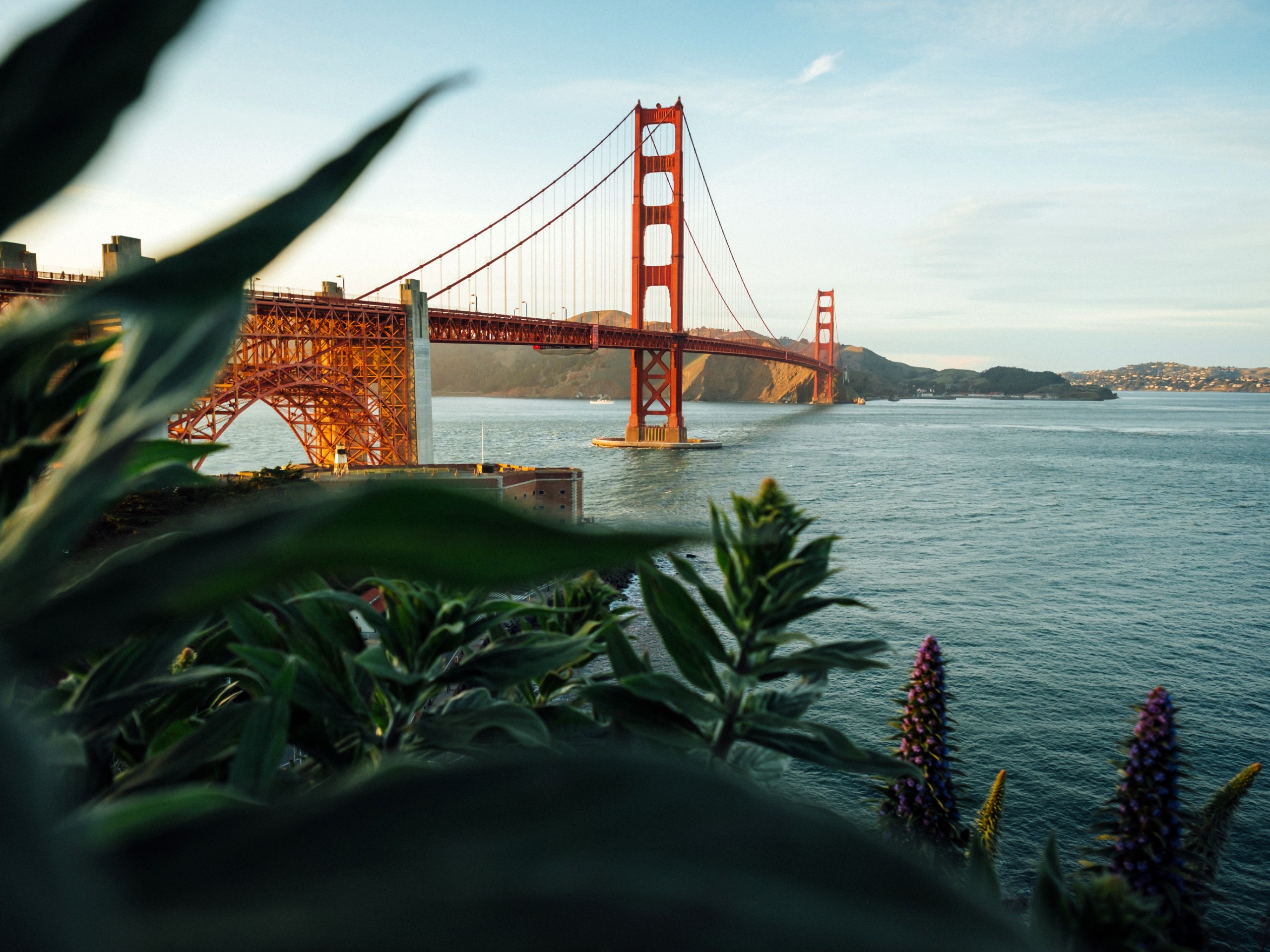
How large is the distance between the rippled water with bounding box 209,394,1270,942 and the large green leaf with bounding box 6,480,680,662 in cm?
18

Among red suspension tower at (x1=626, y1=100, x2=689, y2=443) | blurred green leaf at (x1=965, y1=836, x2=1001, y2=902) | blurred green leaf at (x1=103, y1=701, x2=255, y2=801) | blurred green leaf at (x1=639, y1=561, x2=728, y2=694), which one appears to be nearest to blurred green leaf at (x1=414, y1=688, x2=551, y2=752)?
blurred green leaf at (x1=639, y1=561, x2=728, y2=694)

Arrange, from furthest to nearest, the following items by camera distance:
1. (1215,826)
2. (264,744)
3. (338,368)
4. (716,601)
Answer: (338,368) → (1215,826) → (716,601) → (264,744)

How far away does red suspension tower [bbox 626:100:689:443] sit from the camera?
4947cm

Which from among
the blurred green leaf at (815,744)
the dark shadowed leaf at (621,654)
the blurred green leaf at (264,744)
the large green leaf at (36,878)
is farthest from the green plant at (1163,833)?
the large green leaf at (36,878)

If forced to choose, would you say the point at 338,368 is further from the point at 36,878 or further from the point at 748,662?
the point at 36,878

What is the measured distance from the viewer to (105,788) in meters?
0.69

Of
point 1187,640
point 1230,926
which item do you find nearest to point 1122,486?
point 1187,640

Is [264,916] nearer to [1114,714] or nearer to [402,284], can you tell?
[1114,714]

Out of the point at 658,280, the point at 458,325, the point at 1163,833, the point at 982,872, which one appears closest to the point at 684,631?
the point at 982,872

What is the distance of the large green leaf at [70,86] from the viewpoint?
299 millimetres

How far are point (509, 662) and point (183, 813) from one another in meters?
0.58

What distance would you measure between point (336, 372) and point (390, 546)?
1213 inches

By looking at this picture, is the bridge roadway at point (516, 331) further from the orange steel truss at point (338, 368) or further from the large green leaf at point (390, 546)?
the large green leaf at point (390, 546)

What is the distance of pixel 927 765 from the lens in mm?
1519
